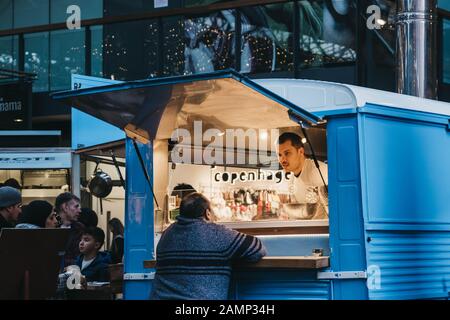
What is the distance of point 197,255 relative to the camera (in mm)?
7344

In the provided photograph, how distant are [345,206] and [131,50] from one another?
11.7 m

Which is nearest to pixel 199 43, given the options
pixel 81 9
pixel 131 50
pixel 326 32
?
pixel 131 50

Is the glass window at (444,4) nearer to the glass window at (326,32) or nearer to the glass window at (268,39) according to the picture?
the glass window at (326,32)

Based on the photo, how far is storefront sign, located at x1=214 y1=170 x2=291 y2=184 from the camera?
30.1 feet

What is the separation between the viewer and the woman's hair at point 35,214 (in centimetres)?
931

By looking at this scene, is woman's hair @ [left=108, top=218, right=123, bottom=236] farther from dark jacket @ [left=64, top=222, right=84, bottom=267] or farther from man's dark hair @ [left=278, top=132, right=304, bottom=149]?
man's dark hair @ [left=278, top=132, right=304, bottom=149]

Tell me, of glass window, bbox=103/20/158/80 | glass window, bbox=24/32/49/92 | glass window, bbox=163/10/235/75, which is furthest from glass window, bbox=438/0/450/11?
glass window, bbox=24/32/49/92

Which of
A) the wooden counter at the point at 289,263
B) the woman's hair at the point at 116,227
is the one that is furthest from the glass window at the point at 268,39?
the wooden counter at the point at 289,263

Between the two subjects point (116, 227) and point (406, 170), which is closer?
point (406, 170)

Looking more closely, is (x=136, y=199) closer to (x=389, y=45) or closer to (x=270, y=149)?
(x=270, y=149)

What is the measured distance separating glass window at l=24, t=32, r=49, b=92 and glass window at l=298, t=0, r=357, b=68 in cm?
→ 615

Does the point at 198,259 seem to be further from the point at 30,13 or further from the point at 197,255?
the point at 30,13
